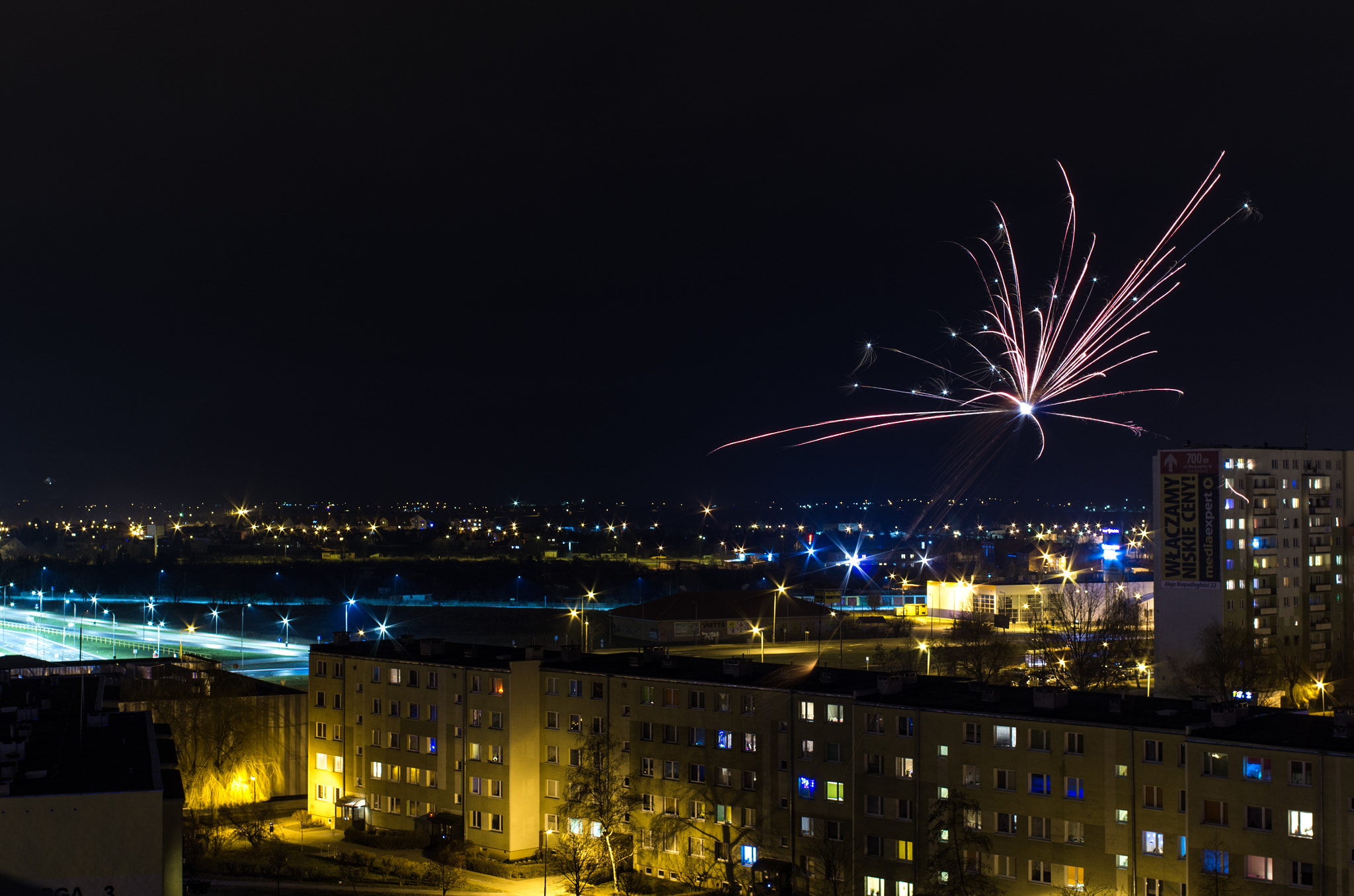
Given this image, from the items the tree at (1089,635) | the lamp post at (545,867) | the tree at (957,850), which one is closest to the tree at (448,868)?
the lamp post at (545,867)

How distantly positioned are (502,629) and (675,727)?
46.4 metres

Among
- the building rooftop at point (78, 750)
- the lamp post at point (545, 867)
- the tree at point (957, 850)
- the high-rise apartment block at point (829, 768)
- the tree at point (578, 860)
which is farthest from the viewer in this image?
the lamp post at point (545, 867)

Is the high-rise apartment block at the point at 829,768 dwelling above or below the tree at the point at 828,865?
above

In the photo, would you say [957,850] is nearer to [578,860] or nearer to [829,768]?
[829,768]

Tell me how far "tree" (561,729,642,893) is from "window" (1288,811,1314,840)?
414 inches

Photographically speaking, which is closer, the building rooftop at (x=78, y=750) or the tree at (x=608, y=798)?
the building rooftop at (x=78, y=750)

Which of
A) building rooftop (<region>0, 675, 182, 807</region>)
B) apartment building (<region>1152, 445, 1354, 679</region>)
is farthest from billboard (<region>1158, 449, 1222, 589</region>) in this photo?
building rooftop (<region>0, 675, 182, 807</region>)

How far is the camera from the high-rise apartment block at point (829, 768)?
16.8 meters

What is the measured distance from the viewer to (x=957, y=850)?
18344 millimetres

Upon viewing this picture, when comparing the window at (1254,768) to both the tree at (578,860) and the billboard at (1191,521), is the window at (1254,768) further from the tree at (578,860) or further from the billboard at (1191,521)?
the billboard at (1191,521)

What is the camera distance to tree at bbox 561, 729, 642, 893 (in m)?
21.7

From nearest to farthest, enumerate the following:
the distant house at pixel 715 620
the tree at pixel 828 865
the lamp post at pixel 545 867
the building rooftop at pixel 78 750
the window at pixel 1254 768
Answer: the building rooftop at pixel 78 750
the window at pixel 1254 768
the tree at pixel 828 865
the lamp post at pixel 545 867
the distant house at pixel 715 620

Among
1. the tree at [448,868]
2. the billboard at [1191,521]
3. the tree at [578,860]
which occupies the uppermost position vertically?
the billboard at [1191,521]

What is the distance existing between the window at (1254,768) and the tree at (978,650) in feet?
56.6
